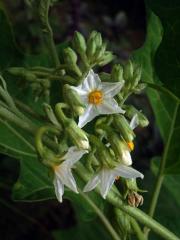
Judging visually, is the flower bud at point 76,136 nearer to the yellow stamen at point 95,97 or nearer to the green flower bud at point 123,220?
the yellow stamen at point 95,97

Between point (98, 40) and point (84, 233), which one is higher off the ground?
point (98, 40)

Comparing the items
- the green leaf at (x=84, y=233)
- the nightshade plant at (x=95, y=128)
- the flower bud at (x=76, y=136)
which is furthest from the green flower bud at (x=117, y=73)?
the green leaf at (x=84, y=233)

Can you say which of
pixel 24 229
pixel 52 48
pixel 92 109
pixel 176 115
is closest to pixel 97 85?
pixel 92 109

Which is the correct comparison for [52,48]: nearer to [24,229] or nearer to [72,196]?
A: [72,196]

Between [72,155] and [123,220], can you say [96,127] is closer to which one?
[72,155]

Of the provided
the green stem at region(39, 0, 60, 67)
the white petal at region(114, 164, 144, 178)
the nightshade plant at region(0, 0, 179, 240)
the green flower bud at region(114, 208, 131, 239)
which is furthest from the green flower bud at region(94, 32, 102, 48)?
the green flower bud at region(114, 208, 131, 239)

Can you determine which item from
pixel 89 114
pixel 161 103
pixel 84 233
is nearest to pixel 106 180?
pixel 89 114

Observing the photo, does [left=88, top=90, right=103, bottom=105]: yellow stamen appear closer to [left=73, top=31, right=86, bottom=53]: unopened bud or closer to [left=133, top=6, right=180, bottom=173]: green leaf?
[left=73, top=31, right=86, bottom=53]: unopened bud

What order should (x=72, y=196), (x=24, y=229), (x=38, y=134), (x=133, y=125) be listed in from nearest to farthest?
(x=38, y=134)
(x=133, y=125)
(x=72, y=196)
(x=24, y=229)
